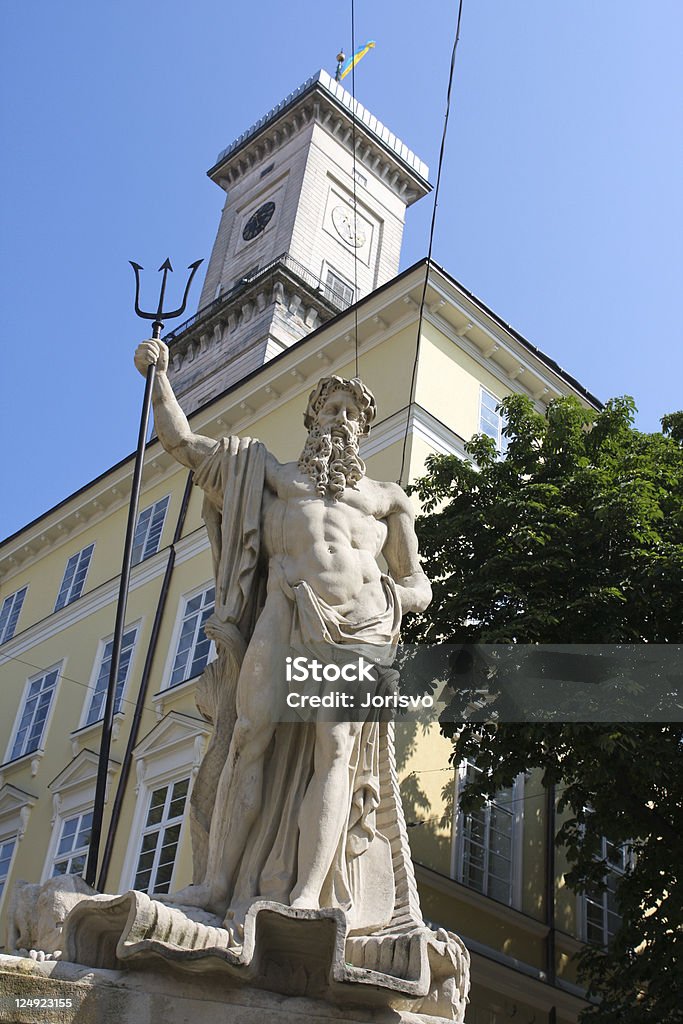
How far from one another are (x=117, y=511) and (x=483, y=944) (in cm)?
1318

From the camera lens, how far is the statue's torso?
5.58 meters

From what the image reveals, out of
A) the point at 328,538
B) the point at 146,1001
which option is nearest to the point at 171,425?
the point at 328,538

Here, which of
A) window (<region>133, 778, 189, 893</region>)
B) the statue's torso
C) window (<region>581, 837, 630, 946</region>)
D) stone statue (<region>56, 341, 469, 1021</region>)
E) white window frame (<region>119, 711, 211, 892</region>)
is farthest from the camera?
white window frame (<region>119, 711, 211, 892</region>)

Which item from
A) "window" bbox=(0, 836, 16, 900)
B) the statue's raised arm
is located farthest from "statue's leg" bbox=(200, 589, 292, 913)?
"window" bbox=(0, 836, 16, 900)

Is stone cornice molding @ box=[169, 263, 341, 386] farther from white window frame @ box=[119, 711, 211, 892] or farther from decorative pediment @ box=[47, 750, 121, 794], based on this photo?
white window frame @ box=[119, 711, 211, 892]

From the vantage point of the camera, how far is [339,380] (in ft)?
20.6

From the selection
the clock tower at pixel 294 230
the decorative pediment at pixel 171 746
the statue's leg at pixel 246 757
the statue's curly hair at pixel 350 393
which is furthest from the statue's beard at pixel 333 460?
the clock tower at pixel 294 230

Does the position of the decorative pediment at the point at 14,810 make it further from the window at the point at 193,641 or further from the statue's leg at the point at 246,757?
the statue's leg at the point at 246,757

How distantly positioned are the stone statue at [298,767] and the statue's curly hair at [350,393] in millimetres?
12

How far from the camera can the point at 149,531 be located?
961 inches

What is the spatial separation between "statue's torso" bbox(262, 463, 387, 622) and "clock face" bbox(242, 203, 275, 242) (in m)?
36.9

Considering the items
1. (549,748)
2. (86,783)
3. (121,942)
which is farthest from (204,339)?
(121,942)

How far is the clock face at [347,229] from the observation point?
40.6 m

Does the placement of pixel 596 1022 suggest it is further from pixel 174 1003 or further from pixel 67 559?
pixel 67 559
